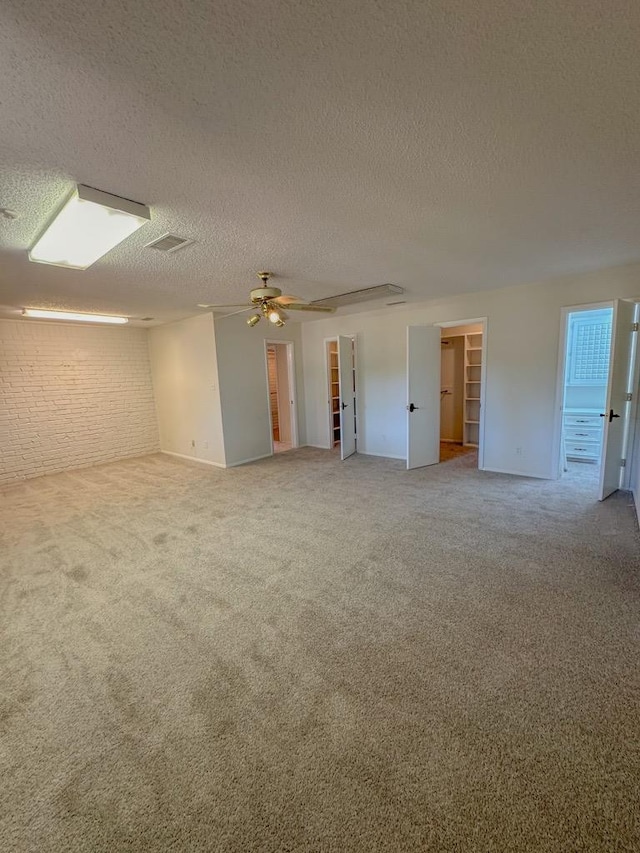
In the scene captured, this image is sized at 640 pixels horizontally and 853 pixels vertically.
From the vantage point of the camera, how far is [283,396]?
731cm

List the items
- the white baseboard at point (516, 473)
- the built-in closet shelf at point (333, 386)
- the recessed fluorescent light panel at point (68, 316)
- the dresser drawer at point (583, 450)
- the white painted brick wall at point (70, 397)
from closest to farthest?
the white baseboard at point (516, 473)
the recessed fluorescent light panel at point (68, 316)
the dresser drawer at point (583, 450)
the white painted brick wall at point (70, 397)
the built-in closet shelf at point (333, 386)

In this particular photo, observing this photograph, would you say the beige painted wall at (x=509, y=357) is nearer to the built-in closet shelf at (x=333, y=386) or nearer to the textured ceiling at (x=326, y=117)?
the built-in closet shelf at (x=333, y=386)

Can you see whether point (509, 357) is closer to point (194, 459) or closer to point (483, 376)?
point (483, 376)

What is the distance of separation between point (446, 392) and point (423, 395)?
1.69m

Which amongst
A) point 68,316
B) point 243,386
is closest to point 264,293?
point 243,386

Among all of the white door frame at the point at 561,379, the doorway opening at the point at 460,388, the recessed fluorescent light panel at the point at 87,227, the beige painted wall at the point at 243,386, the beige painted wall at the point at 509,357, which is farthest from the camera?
the doorway opening at the point at 460,388

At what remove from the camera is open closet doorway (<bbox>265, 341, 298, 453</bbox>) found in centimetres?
673

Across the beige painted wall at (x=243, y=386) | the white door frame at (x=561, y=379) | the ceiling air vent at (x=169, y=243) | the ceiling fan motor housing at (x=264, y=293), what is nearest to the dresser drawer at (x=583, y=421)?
the white door frame at (x=561, y=379)

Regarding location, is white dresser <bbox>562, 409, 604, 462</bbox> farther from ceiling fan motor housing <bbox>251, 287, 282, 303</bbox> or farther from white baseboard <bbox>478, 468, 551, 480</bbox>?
ceiling fan motor housing <bbox>251, 287, 282, 303</bbox>

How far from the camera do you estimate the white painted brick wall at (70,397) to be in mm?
5355

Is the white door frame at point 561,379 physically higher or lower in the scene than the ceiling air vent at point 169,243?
lower

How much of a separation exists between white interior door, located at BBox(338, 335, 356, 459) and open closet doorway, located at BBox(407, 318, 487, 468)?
1.17 m

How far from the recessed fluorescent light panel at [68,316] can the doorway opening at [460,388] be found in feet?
18.1

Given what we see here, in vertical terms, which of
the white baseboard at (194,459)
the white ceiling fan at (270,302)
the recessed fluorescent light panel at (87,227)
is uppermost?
the recessed fluorescent light panel at (87,227)
